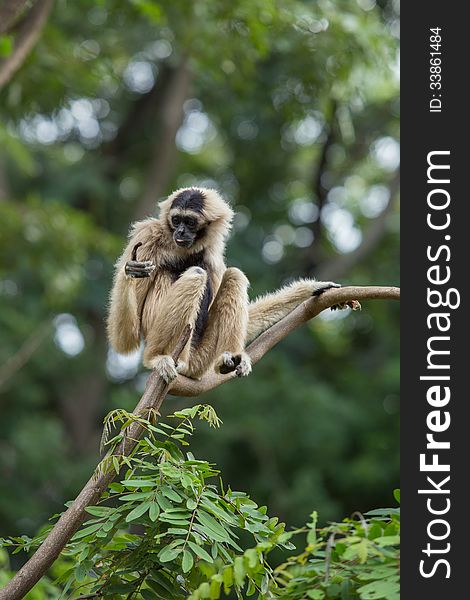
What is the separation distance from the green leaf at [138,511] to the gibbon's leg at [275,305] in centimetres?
279

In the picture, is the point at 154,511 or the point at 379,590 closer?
the point at 379,590

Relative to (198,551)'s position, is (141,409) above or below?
above

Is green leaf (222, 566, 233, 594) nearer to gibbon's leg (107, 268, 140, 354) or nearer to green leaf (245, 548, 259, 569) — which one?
green leaf (245, 548, 259, 569)

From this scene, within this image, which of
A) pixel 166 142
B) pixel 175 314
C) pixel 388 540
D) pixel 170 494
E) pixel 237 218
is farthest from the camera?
pixel 237 218

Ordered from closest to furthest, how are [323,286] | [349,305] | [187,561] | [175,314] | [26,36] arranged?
[187,561]
[349,305]
[175,314]
[323,286]
[26,36]

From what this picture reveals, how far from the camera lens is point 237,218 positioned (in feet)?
68.3

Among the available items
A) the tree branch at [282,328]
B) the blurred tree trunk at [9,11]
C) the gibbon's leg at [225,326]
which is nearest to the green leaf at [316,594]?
the tree branch at [282,328]

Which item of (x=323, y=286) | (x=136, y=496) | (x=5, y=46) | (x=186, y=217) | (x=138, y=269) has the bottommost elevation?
(x=136, y=496)

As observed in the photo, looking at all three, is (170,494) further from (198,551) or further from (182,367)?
(182,367)

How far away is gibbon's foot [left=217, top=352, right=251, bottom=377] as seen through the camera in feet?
20.0

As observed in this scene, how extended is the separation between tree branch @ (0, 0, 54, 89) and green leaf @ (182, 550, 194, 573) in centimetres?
577

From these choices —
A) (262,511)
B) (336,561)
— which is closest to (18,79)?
(262,511)

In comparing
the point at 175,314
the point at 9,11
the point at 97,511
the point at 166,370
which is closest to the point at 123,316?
the point at 175,314

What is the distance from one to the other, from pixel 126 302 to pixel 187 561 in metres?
2.47
